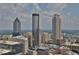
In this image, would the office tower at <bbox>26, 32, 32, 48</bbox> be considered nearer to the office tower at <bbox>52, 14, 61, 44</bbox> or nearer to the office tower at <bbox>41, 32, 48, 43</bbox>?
the office tower at <bbox>41, 32, 48, 43</bbox>

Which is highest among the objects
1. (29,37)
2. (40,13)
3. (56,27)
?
(40,13)

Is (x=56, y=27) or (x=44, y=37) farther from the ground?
(x=56, y=27)

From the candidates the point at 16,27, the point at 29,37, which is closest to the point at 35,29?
the point at 29,37

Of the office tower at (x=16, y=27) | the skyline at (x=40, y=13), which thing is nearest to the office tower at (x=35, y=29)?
the skyline at (x=40, y=13)

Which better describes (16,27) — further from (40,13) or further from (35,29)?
(40,13)

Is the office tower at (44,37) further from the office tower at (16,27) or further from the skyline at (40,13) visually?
the office tower at (16,27)

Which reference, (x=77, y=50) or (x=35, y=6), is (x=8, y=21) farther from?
(x=77, y=50)

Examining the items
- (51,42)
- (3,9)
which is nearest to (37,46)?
(51,42)
